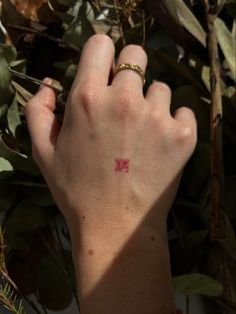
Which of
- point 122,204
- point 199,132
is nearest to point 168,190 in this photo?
point 122,204

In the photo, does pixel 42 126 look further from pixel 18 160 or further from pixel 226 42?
pixel 226 42

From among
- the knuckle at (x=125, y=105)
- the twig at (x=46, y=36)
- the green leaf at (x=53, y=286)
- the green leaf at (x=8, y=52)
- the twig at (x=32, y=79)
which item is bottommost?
the green leaf at (x=53, y=286)

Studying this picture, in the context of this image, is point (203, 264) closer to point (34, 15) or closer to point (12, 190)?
point (12, 190)

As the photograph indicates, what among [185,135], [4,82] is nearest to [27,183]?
[4,82]

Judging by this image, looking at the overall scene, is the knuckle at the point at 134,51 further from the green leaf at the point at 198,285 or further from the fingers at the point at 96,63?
the green leaf at the point at 198,285

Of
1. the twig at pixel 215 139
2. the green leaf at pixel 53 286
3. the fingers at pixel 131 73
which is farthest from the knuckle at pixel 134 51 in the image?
the green leaf at pixel 53 286

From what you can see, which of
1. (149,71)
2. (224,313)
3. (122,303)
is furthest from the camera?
(149,71)

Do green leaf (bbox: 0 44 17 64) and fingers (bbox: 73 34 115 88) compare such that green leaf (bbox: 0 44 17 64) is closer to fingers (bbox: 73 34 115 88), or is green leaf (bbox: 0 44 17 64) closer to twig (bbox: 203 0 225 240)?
fingers (bbox: 73 34 115 88)

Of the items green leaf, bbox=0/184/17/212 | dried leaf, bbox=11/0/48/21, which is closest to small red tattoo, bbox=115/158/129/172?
green leaf, bbox=0/184/17/212
